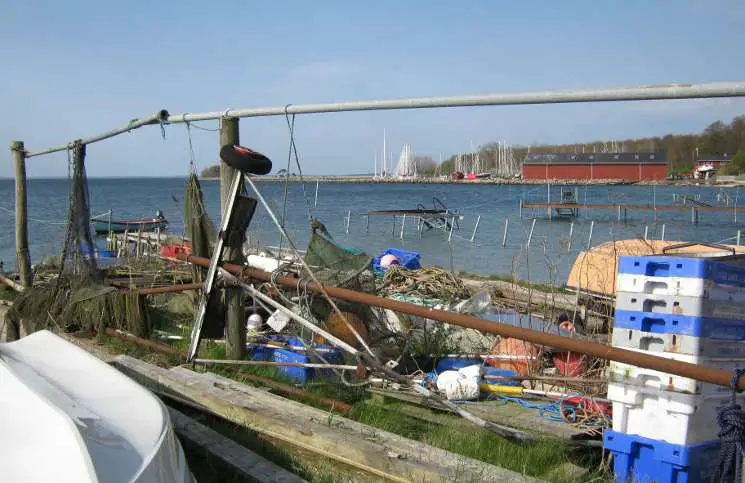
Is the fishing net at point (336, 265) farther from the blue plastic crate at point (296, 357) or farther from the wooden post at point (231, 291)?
the wooden post at point (231, 291)

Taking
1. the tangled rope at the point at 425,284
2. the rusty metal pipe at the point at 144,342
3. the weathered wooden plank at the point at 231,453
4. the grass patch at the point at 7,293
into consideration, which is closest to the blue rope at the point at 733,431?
the weathered wooden plank at the point at 231,453

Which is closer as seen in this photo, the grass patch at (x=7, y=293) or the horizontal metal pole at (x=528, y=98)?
the horizontal metal pole at (x=528, y=98)

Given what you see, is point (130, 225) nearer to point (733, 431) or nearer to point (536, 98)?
point (536, 98)

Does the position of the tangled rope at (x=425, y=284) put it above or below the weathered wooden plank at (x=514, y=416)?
below

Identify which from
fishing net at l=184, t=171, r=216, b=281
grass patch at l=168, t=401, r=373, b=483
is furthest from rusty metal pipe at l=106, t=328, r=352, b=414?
fishing net at l=184, t=171, r=216, b=281

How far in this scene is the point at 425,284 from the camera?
1069 centimetres

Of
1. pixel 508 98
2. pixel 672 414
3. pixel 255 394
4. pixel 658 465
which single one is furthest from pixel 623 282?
pixel 255 394

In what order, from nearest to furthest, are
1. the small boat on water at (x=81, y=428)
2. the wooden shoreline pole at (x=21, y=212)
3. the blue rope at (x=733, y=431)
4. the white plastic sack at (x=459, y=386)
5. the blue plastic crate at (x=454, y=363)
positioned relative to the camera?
the small boat on water at (x=81, y=428) → the blue rope at (x=733, y=431) → the white plastic sack at (x=459, y=386) → the blue plastic crate at (x=454, y=363) → the wooden shoreline pole at (x=21, y=212)

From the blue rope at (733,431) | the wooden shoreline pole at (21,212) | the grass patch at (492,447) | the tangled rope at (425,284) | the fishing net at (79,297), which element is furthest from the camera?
the tangled rope at (425,284)

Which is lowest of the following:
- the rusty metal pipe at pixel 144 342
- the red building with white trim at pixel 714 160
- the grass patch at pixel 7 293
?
the grass patch at pixel 7 293

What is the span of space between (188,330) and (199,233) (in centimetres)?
121

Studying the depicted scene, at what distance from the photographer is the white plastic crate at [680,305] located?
3.46 meters

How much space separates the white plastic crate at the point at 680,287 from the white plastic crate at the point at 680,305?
0.02 meters

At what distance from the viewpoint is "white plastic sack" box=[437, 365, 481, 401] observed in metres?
5.05
